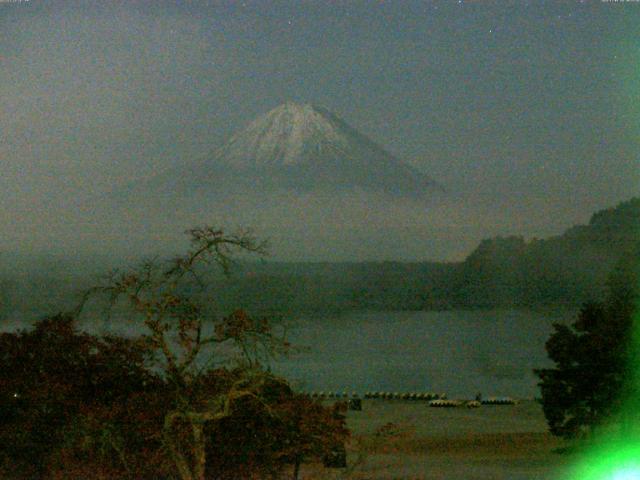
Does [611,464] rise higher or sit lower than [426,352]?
higher

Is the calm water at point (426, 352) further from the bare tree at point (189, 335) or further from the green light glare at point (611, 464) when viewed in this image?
the bare tree at point (189, 335)

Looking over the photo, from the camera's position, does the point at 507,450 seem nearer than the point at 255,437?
No

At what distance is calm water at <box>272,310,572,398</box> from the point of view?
60719mm

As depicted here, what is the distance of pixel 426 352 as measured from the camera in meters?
83.2

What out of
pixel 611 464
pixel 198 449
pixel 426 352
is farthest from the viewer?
pixel 426 352

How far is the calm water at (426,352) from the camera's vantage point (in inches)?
2391

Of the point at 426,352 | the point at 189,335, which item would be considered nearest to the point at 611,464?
the point at 189,335

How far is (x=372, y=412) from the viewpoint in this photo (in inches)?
1521

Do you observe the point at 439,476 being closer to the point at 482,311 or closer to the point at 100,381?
the point at 100,381

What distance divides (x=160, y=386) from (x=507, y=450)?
15938 mm

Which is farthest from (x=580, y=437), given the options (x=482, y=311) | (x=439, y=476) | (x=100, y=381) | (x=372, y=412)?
(x=482, y=311)

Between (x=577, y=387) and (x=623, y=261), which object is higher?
(x=623, y=261)

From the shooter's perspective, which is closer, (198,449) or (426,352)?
(198,449)

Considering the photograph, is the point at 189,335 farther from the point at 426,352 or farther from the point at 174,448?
the point at 426,352
